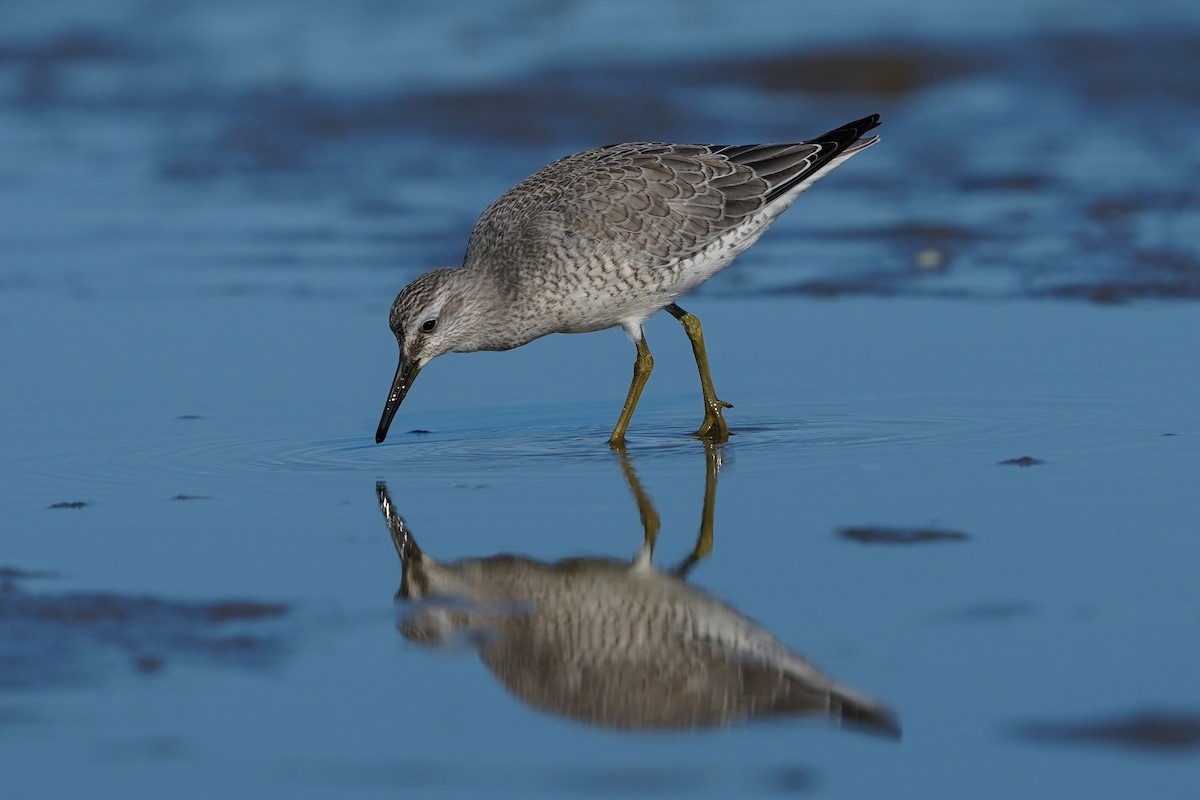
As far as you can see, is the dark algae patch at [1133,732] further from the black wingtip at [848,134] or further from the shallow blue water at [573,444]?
the black wingtip at [848,134]

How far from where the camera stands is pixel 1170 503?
7121mm

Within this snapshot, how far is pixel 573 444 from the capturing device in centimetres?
857

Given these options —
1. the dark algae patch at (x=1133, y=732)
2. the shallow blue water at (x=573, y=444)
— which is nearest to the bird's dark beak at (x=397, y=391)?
the shallow blue water at (x=573, y=444)

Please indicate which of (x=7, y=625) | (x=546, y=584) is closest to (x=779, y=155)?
(x=546, y=584)

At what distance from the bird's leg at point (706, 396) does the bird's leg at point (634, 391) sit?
25 centimetres

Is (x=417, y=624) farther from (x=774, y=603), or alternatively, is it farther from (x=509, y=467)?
(x=509, y=467)

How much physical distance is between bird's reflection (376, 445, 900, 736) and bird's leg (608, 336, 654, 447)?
64.4 inches

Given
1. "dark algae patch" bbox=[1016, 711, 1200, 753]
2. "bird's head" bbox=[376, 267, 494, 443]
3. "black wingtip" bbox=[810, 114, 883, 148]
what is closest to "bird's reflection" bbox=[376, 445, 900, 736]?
"dark algae patch" bbox=[1016, 711, 1200, 753]

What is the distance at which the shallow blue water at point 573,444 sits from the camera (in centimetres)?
507

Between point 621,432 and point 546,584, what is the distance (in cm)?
232

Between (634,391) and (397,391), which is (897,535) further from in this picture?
(397,391)

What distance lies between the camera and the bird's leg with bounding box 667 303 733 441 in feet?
28.5

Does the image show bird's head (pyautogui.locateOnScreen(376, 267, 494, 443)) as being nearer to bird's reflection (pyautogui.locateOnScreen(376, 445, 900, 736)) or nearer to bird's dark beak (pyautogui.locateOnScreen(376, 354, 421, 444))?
bird's dark beak (pyautogui.locateOnScreen(376, 354, 421, 444))

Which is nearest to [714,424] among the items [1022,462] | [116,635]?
[1022,462]
